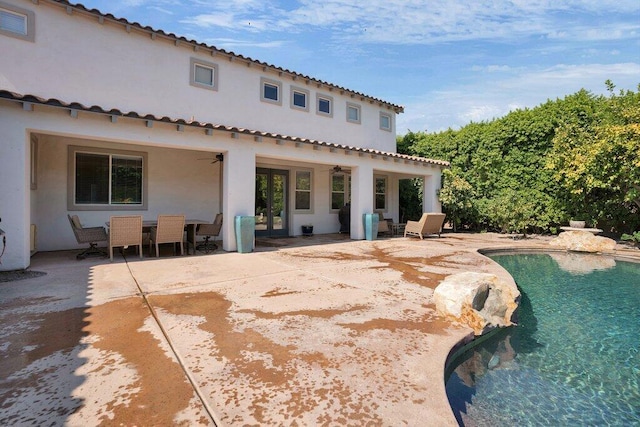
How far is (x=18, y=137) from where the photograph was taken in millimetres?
6473

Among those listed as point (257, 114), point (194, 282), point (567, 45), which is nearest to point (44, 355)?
point (194, 282)

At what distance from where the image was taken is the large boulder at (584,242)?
1071 cm

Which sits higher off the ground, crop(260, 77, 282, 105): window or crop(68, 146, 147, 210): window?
crop(260, 77, 282, 105): window

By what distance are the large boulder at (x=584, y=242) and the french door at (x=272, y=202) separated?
34.8 ft

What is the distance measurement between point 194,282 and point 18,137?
4.86 metres

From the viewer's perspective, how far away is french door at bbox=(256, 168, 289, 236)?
43.7ft

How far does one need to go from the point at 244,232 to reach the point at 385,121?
10.9m

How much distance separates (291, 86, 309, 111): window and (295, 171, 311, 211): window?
285 cm

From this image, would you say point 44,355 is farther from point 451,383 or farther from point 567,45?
point 567,45

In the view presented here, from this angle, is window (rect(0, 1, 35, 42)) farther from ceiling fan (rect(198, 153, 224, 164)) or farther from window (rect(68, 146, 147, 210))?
ceiling fan (rect(198, 153, 224, 164))

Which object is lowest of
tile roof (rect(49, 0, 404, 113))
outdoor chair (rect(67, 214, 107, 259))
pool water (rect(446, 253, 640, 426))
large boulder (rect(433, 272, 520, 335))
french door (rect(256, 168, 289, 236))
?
pool water (rect(446, 253, 640, 426))

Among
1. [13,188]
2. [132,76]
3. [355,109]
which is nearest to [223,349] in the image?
[13,188]

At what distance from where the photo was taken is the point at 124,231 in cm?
782

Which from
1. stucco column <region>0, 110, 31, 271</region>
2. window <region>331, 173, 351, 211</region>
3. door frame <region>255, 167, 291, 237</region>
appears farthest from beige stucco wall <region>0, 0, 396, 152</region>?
stucco column <region>0, 110, 31, 271</region>
